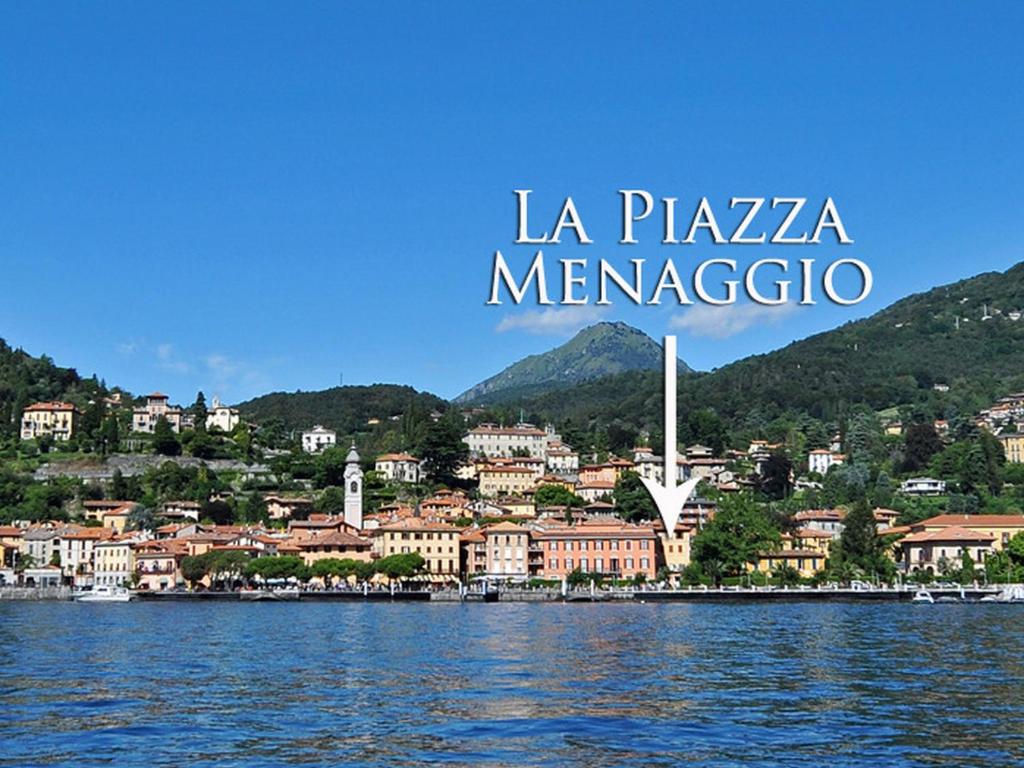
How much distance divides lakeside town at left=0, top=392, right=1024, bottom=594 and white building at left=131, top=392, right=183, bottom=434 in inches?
9.4

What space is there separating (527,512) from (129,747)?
293ft

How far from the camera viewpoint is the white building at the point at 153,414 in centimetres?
14500

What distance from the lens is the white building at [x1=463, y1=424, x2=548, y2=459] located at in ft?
464

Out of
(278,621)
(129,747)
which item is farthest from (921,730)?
(278,621)

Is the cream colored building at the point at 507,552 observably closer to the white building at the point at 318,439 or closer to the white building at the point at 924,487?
the white building at the point at 924,487

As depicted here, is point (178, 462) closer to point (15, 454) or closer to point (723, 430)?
point (15, 454)

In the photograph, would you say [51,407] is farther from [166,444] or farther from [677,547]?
[677,547]

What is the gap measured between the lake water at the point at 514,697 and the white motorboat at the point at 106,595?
39.1 meters

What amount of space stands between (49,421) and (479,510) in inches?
2122

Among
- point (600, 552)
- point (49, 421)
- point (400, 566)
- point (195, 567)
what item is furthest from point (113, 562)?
point (49, 421)

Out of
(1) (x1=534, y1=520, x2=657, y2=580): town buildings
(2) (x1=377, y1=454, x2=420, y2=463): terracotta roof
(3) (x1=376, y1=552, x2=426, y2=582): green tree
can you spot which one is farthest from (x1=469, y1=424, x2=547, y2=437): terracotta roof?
(3) (x1=376, y1=552, x2=426, y2=582): green tree

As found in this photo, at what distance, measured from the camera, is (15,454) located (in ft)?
420

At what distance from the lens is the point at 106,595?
274 ft

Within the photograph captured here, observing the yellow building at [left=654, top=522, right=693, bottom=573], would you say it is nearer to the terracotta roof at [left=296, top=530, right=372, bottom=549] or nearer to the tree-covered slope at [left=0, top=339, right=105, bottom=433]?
the terracotta roof at [left=296, top=530, right=372, bottom=549]
